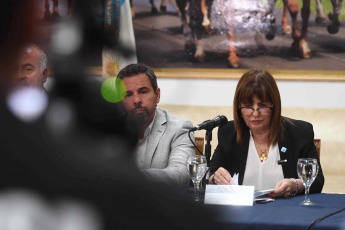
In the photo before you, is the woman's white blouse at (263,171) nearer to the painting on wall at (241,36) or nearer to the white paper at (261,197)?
the white paper at (261,197)

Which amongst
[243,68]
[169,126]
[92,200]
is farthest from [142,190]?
[243,68]

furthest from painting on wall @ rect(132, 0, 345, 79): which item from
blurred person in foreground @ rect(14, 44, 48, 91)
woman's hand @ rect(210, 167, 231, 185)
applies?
blurred person in foreground @ rect(14, 44, 48, 91)

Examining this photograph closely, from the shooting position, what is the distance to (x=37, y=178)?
0.15 meters

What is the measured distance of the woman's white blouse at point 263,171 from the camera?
193cm

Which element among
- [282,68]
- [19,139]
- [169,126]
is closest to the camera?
[19,139]

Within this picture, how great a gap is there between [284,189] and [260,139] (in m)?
0.48

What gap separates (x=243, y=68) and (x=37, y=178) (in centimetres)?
378

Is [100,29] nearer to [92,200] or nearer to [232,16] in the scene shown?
[92,200]

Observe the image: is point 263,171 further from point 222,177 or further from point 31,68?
point 31,68

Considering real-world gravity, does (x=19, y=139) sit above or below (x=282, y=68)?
above

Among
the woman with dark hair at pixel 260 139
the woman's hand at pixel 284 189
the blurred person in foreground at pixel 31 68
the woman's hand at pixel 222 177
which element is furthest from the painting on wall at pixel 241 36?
the blurred person in foreground at pixel 31 68

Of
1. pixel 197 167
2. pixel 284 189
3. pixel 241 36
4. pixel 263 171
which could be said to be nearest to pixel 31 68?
pixel 197 167

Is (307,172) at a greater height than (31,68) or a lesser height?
lesser

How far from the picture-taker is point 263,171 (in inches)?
77.6
